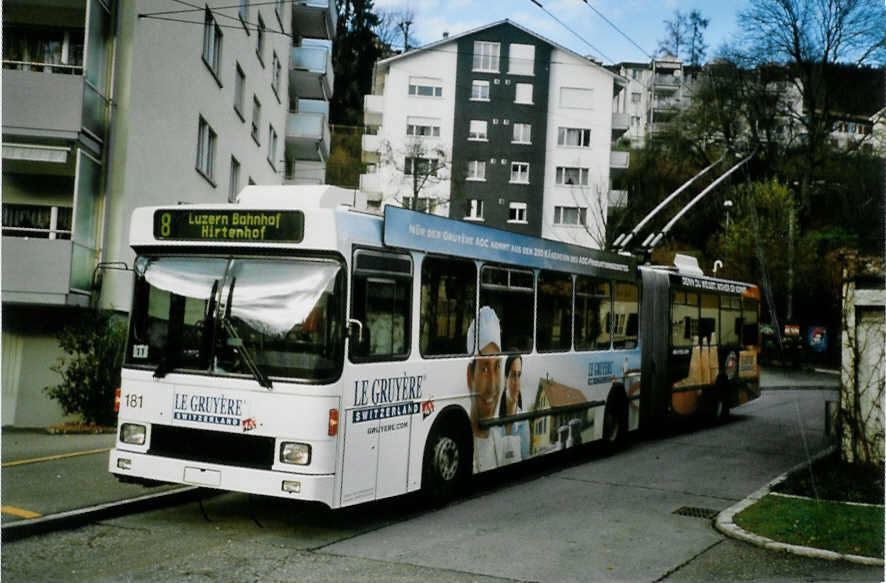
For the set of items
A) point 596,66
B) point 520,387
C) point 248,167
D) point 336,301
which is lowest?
point 520,387

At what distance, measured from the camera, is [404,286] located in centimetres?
853

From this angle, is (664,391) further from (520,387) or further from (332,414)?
(332,414)

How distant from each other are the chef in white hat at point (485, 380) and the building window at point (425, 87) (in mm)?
42634

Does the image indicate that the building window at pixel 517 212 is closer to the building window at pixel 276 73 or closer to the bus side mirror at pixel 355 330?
the building window at pixel 276 73

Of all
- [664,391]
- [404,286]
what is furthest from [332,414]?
[664,391]

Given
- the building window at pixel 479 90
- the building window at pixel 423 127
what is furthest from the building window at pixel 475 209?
the building window at pixel 479 90

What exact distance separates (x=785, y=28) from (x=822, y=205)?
20923 mm

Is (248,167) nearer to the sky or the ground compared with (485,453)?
nearer to the sky

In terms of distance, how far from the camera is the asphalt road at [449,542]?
6.73 m

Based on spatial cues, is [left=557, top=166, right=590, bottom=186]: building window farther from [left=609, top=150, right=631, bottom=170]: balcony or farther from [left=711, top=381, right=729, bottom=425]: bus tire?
[left=711, top=381, right=729, bottom=425]: bus tire

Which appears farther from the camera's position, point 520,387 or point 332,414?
point 520,387

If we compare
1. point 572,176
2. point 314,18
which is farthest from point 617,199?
point 314,18

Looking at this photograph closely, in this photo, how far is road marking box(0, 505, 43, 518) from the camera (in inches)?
305

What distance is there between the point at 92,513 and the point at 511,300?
499 cm
